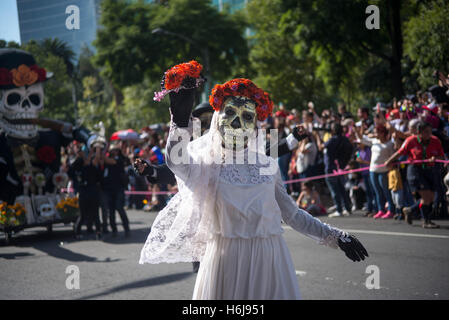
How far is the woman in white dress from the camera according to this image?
3.13 m

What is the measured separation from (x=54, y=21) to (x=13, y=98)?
89.4 inches

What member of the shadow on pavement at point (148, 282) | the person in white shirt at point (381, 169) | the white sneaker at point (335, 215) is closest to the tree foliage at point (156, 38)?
the white sneaker at point (335, 215)

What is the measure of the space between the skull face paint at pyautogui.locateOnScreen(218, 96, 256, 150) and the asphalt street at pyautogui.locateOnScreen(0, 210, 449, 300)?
8.33 feet

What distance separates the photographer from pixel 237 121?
11.0 ft

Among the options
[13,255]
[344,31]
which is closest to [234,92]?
[13,255]

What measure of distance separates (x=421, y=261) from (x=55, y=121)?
7.62 meters

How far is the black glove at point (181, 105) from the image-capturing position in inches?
113

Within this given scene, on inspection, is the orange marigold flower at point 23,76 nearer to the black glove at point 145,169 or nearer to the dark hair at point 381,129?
the dark hair at point 381,129

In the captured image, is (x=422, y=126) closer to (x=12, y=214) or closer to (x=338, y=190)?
(x=338, y=190)

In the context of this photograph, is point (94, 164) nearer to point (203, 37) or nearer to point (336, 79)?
point (336, 79)

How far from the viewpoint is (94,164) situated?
32.5 feet

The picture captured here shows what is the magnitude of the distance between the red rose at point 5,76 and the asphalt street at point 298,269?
3.23m

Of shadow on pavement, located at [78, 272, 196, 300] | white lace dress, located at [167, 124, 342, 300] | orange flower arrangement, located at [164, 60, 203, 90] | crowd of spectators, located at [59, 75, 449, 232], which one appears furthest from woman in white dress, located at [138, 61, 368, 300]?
crowd of spectators, located at [59, 75, 449, 232]

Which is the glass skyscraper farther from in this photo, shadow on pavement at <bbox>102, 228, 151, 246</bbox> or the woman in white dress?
the woman in white dress
